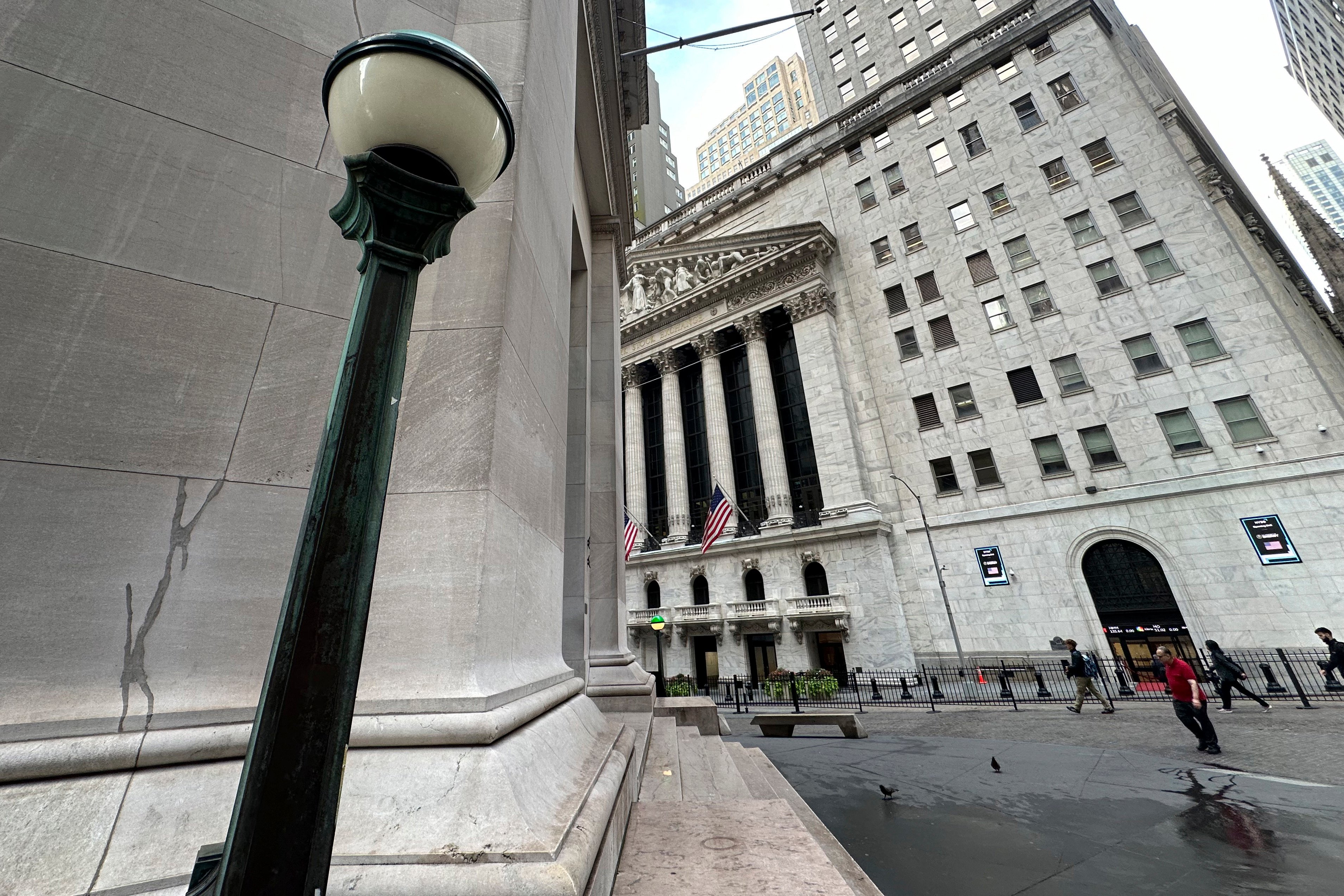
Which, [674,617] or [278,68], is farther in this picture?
[674,617]

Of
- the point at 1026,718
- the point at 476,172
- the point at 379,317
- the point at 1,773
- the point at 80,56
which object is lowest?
the point at 1026,718

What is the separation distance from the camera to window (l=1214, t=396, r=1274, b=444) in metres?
20.4

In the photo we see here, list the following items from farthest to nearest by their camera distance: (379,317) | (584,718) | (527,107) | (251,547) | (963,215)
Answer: (963,215)
(527,107)
(584,718)
(251,547)
(379,317)

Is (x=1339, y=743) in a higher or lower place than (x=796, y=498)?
lower

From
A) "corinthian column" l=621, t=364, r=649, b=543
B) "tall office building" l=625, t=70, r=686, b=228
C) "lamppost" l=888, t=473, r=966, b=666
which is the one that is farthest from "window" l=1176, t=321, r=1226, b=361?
"tall office building" l=625, t=70, r=686, b=228

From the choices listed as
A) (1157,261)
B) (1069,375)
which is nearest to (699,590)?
(1069,375)

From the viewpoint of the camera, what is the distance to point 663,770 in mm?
5207

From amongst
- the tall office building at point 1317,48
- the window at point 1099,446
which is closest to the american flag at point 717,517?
the window at point 1099,446

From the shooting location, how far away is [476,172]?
61.9 inches

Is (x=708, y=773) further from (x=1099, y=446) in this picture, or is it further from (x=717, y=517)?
(x=1099, y=446)

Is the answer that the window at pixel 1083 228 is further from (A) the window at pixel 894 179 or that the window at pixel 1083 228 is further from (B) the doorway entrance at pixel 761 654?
(B) the doorway entrance at pixel 761 654

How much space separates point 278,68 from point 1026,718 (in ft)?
58.1

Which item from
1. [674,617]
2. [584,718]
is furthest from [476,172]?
[674,617]

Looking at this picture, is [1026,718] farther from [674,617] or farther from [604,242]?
[674,617]
